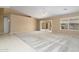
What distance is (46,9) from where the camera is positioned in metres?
3.11

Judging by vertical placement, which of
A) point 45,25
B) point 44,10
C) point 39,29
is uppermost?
point 44,10

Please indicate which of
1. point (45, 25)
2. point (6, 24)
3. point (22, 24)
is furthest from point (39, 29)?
point (6, 24)

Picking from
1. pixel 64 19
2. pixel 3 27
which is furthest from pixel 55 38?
pixel 3 27

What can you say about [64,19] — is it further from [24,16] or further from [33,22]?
[24,16]

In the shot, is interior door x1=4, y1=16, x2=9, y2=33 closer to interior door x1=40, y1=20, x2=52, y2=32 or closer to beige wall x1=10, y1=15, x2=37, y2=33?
beige wall x1=10, y1=15, x2=37, y2=33

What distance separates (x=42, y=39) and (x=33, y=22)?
20.1 inches

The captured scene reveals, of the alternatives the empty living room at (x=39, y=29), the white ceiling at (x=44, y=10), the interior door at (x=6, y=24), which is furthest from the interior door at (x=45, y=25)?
the interior door at (x=6, y=24)

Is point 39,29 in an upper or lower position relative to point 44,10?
lower

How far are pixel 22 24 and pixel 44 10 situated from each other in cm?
66

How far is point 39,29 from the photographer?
130 inches

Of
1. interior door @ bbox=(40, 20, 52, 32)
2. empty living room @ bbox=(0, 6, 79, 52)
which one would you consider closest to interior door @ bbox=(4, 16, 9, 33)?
empty living room @ bbox=(0, 6, 79, 52)

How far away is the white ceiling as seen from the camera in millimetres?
3038

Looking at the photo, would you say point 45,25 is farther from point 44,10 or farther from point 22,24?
point 22,24

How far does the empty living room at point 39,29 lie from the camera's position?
10.1ft
